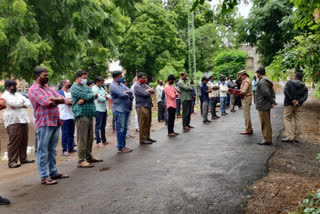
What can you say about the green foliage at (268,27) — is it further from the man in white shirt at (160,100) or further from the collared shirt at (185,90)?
the collared shirt at (185,90)

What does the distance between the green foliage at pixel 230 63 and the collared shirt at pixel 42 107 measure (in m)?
24.2

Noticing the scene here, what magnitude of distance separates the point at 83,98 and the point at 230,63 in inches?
941

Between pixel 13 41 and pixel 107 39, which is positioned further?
pixel 107 39

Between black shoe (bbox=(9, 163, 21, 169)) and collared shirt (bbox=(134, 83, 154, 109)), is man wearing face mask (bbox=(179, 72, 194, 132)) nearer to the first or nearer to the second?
collared shirt (bbox=(134, 83, 154, 109))

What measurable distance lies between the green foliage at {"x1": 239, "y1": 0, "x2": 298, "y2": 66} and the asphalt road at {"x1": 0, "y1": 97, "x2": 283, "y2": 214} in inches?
389

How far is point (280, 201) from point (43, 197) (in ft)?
11.7

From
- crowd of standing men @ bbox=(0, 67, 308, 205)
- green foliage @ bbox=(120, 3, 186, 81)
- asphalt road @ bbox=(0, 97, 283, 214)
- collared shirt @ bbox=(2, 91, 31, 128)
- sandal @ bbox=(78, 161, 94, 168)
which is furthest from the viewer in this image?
green foliage @ bbox=(120, 3, 186, 81)

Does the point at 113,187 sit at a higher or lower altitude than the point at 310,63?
lower

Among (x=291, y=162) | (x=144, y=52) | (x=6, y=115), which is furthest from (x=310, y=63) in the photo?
(x=144, y=52)

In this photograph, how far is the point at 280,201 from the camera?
4.12m

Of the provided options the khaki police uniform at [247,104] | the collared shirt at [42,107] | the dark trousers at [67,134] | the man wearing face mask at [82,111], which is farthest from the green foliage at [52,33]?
the khaki police uniform at [247,104]

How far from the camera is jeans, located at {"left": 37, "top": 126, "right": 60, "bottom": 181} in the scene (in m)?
5.23

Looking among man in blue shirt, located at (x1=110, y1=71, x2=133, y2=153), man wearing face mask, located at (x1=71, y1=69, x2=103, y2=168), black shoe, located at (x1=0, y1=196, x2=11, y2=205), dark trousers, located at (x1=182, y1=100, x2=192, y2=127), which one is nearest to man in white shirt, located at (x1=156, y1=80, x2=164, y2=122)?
dark trousers, located at (x1=182, y1=100, x2=192, y2=127)

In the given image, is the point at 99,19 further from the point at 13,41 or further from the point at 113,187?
the point at 113,187
